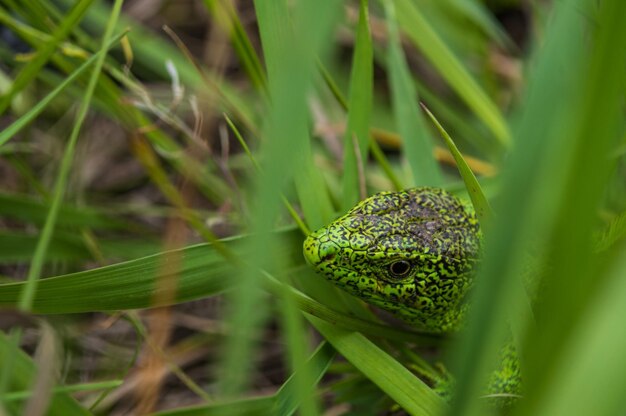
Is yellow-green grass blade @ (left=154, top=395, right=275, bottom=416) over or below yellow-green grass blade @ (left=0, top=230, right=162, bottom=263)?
below

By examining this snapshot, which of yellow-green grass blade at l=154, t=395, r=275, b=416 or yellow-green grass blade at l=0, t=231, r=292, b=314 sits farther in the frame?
yellow-green grass blade at l=154, t=395, r=275, b=416

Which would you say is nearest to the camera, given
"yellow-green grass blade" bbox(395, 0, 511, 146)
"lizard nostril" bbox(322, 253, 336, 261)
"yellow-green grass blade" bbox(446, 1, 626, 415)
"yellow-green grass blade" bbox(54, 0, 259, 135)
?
"yellow-green grass blade" bbox(446, 1, 626, 415)

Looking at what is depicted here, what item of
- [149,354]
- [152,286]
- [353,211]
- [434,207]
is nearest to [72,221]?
[149,354]

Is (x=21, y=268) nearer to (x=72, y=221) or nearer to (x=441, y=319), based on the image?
(x=72, y=221)

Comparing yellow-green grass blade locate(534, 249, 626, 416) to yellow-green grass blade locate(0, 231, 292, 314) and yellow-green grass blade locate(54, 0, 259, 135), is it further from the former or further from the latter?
yellow-green grass blade locate(54, 0, 259, 135)

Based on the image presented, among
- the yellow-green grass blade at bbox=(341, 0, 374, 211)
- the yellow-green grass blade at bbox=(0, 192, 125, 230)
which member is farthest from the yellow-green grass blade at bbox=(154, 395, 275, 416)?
the yellow-green grass blade at bbox=(0, 192, 125, 230)

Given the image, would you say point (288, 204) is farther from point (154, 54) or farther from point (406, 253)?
point (154, 54)

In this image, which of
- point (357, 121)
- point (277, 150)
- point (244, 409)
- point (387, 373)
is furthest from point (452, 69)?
point (277, 150)
